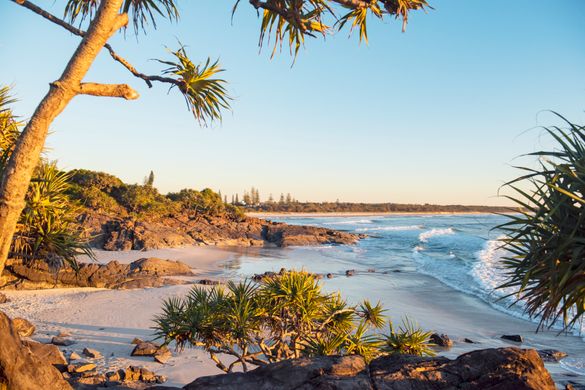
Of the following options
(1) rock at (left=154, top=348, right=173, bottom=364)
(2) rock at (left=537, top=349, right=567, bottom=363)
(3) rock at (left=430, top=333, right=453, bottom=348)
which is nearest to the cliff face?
(1) rock at (left=154, top=348, right=173, bottom=364)

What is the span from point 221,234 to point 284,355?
→ 25665 mm

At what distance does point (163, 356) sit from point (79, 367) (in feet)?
4.46

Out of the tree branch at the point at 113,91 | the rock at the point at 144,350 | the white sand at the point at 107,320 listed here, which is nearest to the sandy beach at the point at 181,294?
the white sand at the point at 107,320

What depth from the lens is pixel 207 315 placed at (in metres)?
4.82

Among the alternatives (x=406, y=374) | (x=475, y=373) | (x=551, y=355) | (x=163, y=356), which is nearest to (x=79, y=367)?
(x=163, y=356)

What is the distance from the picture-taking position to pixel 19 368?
3.45m

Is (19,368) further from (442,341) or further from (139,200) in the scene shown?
(139,200)

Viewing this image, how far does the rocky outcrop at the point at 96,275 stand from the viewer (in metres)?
11.1

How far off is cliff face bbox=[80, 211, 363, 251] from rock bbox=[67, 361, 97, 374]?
10941 mm

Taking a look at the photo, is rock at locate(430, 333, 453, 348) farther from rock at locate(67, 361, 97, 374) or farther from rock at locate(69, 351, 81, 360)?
rock at locate(69, 351, 81, 360)

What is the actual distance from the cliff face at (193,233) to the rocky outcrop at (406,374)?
14684 mm

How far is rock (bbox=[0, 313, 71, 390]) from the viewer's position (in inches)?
132

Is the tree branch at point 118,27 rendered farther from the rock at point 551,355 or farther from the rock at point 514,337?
the rock at point 514,337

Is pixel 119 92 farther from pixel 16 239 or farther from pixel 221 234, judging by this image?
pixel 221 234
